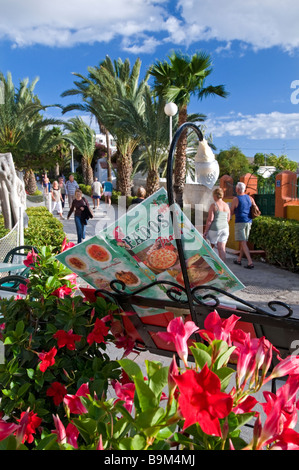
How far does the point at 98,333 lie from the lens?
1609 millimetres

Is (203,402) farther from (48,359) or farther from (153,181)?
(153,181)

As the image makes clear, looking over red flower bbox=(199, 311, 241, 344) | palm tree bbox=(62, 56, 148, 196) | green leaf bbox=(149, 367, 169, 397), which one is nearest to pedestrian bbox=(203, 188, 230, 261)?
red flower bbox=(199, 311, 241, 344)

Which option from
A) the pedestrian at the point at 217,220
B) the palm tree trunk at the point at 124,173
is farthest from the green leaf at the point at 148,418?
the palm tree trunk at the point at 124,173

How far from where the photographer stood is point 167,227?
1.55 metres

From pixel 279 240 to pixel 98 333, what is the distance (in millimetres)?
6824

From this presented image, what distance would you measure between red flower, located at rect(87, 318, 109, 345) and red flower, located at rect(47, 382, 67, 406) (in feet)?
0.68

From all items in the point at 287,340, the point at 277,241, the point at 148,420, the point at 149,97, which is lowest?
the point at 277,241

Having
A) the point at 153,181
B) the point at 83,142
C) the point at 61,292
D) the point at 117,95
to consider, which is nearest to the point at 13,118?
the point at 117,95

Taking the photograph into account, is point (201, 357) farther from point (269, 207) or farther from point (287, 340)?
point (269, 207)

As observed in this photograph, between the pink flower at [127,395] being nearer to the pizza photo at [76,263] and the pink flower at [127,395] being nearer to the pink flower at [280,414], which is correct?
the pink flower at [280,414]

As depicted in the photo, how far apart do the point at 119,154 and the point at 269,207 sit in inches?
585

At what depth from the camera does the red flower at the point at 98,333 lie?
62.7 inches

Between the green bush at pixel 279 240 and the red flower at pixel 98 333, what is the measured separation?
20.7ft
